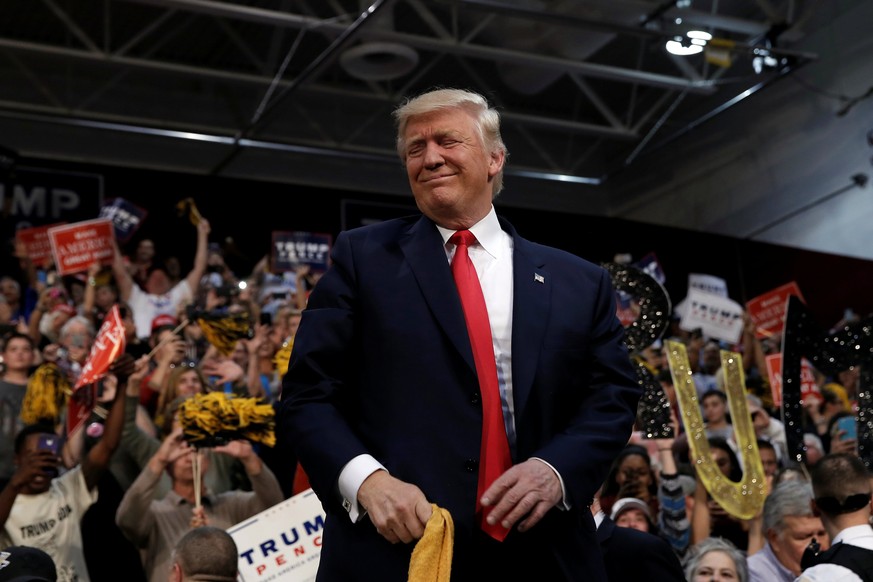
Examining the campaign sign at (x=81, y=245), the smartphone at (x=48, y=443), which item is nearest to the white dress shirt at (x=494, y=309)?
the smartphone at (x=48, y=443)

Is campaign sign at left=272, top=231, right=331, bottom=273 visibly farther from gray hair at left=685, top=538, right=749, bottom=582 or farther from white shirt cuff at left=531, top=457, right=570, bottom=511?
white shirt cuff at left=531, top=457, right=570, bottom=511

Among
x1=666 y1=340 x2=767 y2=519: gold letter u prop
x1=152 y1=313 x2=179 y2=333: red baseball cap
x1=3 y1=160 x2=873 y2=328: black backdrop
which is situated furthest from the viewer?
x1=3 y1=160 x2=873 y2=328: black backdrop

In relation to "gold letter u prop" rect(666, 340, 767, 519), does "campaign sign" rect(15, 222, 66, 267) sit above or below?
above

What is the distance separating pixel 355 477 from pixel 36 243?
8.03 metres

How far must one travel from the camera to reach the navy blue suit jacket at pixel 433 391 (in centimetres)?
166

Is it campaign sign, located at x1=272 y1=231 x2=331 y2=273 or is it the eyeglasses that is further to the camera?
campaign sign, located at x1=272 y1=231 x2=331 y2=273

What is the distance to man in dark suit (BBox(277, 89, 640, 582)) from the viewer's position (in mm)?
1636

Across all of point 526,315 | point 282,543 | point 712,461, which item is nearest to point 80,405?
point 282,543

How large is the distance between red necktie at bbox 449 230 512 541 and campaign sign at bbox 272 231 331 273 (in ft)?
25.7

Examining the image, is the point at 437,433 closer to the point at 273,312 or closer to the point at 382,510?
the point at 382,510

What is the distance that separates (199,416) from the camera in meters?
4.09

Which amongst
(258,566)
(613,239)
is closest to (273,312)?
(258,566)

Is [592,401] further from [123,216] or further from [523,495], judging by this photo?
[123,216]

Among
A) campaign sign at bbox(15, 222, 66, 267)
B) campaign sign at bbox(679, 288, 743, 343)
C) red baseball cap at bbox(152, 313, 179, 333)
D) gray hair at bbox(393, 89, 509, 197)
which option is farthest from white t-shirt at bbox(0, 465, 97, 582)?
campaign sign at bbox(15, 222, 66, 267)
